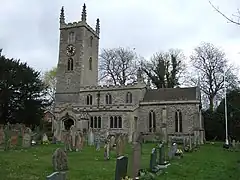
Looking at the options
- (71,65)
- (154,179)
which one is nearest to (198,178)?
(154,179)

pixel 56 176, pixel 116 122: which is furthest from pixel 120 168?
pixel 116 122

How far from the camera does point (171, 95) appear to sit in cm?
3547

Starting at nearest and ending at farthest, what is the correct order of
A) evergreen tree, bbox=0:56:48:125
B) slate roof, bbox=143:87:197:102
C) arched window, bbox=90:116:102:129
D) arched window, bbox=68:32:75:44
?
evergreen tree, bbox=0:56:48:125 < arched window, bbox=90:116:102:129 < slate roof, bbox=143:87:197:102 < arched window, bbox=68:32:75:44

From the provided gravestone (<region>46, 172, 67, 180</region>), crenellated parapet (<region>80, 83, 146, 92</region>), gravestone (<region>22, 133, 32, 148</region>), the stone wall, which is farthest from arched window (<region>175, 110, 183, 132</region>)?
gravestone (<region>46, 172, 67, 180</region>)

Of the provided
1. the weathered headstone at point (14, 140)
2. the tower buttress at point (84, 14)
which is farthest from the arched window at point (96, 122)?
the weathered headstone at point (14, 140)

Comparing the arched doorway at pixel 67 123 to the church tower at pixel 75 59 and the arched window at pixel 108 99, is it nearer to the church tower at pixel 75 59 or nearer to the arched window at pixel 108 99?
the church tower at pixel 75 59

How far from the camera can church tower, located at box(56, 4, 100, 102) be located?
127 feet

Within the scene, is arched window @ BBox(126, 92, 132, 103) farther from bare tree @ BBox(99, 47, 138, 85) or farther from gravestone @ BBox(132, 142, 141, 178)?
gravestone @ BBox(132, 142, 141, 178)

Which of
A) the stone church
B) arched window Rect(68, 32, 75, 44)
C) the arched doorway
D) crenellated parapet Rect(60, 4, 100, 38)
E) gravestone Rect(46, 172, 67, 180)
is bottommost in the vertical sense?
gravestone Rect(46, 172, 67, 180)

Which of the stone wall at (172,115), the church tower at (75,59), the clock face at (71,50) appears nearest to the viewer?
the stone wall at (172,115)

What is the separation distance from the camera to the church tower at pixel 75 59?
3856cm

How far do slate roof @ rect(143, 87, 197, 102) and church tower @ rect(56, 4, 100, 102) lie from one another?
8.76 m

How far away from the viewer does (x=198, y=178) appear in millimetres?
9016

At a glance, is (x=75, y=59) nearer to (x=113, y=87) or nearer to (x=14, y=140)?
(x=113, y=87)
